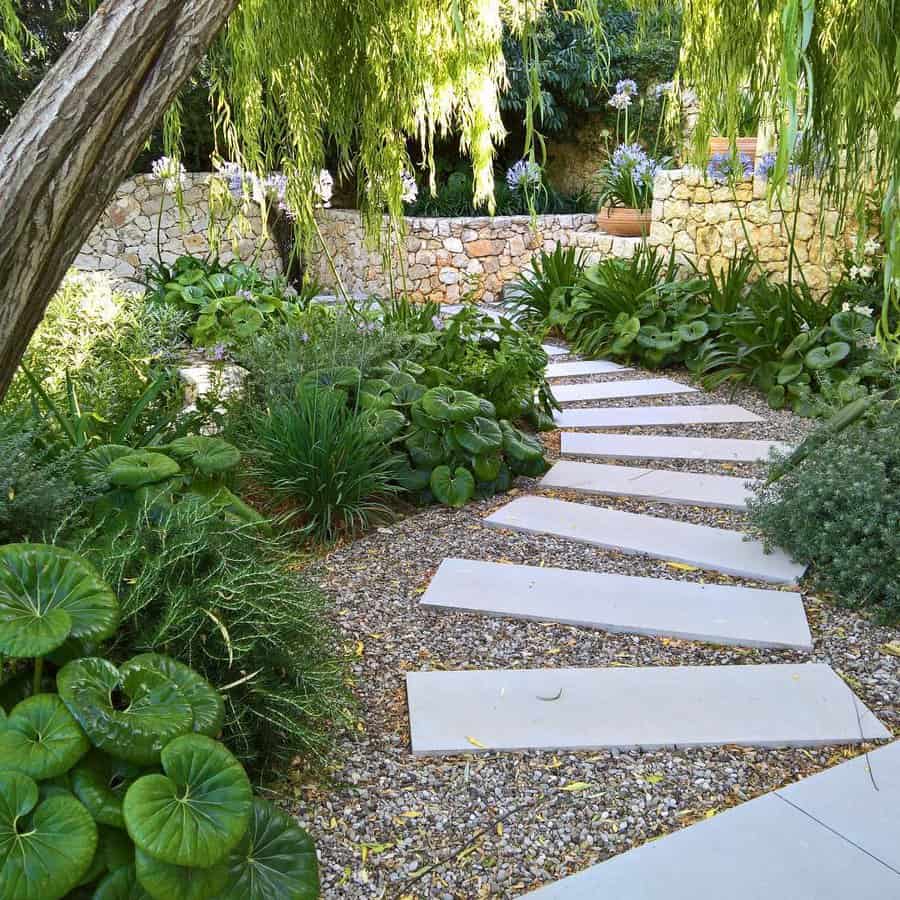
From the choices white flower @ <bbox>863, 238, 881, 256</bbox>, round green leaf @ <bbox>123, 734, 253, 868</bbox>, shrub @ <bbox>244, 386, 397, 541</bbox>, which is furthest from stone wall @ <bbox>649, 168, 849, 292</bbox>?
round green leaf @ <bbox>123, 734, 253, 868</bbox>

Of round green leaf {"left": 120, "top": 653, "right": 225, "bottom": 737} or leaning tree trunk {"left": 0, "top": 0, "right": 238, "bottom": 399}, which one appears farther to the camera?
leaning tree trunk {"left": 0, "top": 0, "right": 238, "bottom": 399}

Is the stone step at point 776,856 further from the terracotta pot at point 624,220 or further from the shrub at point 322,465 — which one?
the terracotta pot at point 624,220

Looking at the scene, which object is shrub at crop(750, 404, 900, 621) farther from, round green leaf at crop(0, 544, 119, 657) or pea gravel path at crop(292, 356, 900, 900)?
round green leaf at crop(0, 544, 119, 657)

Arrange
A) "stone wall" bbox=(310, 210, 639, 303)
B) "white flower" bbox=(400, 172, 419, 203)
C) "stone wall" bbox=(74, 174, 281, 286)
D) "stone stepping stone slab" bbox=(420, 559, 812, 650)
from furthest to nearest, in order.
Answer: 1. "stone wall" bbox=(310, 210, 639, 303)
2. "stone wall" bbox=(74, 174, 281, 286)
3. "white flower" bbox=(400, 172, 419, 203)
4. "stone stepping stone slab" bbox=(420, 559, 812, 650)

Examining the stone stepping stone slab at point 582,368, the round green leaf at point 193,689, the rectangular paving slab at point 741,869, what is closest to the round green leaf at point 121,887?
the round green leaf at point 193,689

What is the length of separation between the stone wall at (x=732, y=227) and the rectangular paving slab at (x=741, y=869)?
14.9ft

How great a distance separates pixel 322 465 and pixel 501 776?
5.59ft

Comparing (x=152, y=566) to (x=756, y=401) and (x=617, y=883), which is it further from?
(x=756, y=401)

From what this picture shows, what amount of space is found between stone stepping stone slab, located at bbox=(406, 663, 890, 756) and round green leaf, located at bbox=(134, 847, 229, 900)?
0.74 m

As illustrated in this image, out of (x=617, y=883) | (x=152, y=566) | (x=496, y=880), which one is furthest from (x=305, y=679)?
(x=617, y=883)

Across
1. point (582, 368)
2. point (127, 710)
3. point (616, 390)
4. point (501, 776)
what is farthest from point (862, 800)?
point (582, 368)

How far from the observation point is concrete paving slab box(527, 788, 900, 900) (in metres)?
1.54

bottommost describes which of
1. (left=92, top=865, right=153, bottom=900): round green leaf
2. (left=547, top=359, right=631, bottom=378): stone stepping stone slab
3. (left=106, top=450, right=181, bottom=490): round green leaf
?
(left=547, top=359, right=631, bottom=378): stone stepping stone slab

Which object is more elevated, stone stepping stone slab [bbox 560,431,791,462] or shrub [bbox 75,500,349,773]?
shrub [bbox 75,500,349,773]
